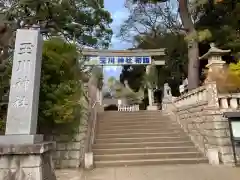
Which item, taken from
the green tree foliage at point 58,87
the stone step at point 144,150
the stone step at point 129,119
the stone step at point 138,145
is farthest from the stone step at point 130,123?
the green tree foliage at point 58,87

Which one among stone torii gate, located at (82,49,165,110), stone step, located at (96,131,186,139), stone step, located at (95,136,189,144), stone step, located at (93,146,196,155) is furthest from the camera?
stone torii gate, located at (82,49,165,110)

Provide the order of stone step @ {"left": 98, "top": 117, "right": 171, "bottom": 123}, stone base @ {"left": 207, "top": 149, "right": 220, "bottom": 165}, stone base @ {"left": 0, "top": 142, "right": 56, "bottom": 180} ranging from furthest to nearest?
stone step @ {"left": 98, "top": 117, "right": 171, "bottom": 123}, stone base @ {"left": 207, "top": 149, "right": 220, "bottom": 165}, stone base @ {"left": 0, "top": 142, "right": 56, "bottom": 180}

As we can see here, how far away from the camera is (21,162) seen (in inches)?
147

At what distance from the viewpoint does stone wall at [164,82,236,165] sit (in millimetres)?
7141

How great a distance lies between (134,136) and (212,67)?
427 cm

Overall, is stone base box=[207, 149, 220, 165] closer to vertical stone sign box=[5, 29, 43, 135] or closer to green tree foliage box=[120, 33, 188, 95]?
vertical stone sign box=[5, 29, 43, 135]

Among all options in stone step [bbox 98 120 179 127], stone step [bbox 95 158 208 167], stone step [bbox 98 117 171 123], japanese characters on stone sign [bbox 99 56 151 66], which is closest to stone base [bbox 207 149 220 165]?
stone step [bbox 95 158 208 167]

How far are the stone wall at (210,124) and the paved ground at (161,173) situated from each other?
628 millimetres

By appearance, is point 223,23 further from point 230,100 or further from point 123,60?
point 230,100

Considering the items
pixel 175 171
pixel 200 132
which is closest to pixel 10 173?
pixel 175 171

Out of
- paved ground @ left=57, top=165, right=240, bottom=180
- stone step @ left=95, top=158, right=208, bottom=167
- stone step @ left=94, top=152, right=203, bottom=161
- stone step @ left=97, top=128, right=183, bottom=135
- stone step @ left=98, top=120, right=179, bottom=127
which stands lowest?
paved ground @ left=57, top=165, right=240, bottom=180

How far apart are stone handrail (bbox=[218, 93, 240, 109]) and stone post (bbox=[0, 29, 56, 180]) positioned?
546 centimetres

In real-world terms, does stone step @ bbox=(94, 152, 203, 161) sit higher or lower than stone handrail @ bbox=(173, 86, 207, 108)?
lower

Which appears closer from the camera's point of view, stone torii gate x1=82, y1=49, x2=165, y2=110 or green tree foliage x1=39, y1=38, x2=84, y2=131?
green tree foliage x1=39, y1=38, x2=84, y2=131
